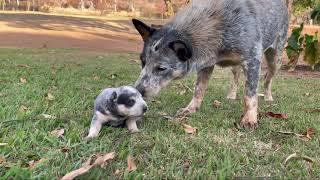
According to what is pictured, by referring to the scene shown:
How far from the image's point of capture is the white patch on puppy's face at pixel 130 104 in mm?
4656

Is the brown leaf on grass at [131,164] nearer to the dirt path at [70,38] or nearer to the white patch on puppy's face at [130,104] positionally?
the white patch on puppy's face at [130,104]

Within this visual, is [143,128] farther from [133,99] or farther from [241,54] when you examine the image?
[241,54]

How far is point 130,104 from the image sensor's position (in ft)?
15.4

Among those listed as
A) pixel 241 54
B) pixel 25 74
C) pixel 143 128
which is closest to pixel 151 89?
pixel 143 128

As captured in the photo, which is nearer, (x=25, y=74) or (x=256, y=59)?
(x=256, y=59)

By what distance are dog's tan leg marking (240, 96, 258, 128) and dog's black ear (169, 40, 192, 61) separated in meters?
0.94

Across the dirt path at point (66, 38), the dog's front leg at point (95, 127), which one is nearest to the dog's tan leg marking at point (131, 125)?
the dog's front leg at point (95, 127)

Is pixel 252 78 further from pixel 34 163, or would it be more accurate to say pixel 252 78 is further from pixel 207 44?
Answer: pixel 34 163

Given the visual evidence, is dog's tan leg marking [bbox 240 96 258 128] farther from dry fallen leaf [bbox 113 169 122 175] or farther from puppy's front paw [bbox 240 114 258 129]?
dry fallen leaf [bbox 113 169 122 175]

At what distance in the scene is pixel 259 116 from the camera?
6.21m

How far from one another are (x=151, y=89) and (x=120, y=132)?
94cm

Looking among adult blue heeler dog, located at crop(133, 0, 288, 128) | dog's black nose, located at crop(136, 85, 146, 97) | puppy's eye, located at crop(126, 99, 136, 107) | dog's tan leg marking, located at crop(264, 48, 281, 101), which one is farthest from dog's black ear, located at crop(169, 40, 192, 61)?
dog's tan leg marking, located at crop(264, 48, 281, 101)

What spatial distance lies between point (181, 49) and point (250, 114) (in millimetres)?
1122

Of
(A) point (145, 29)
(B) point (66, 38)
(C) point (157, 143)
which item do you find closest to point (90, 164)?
(C) point (157, 143)
